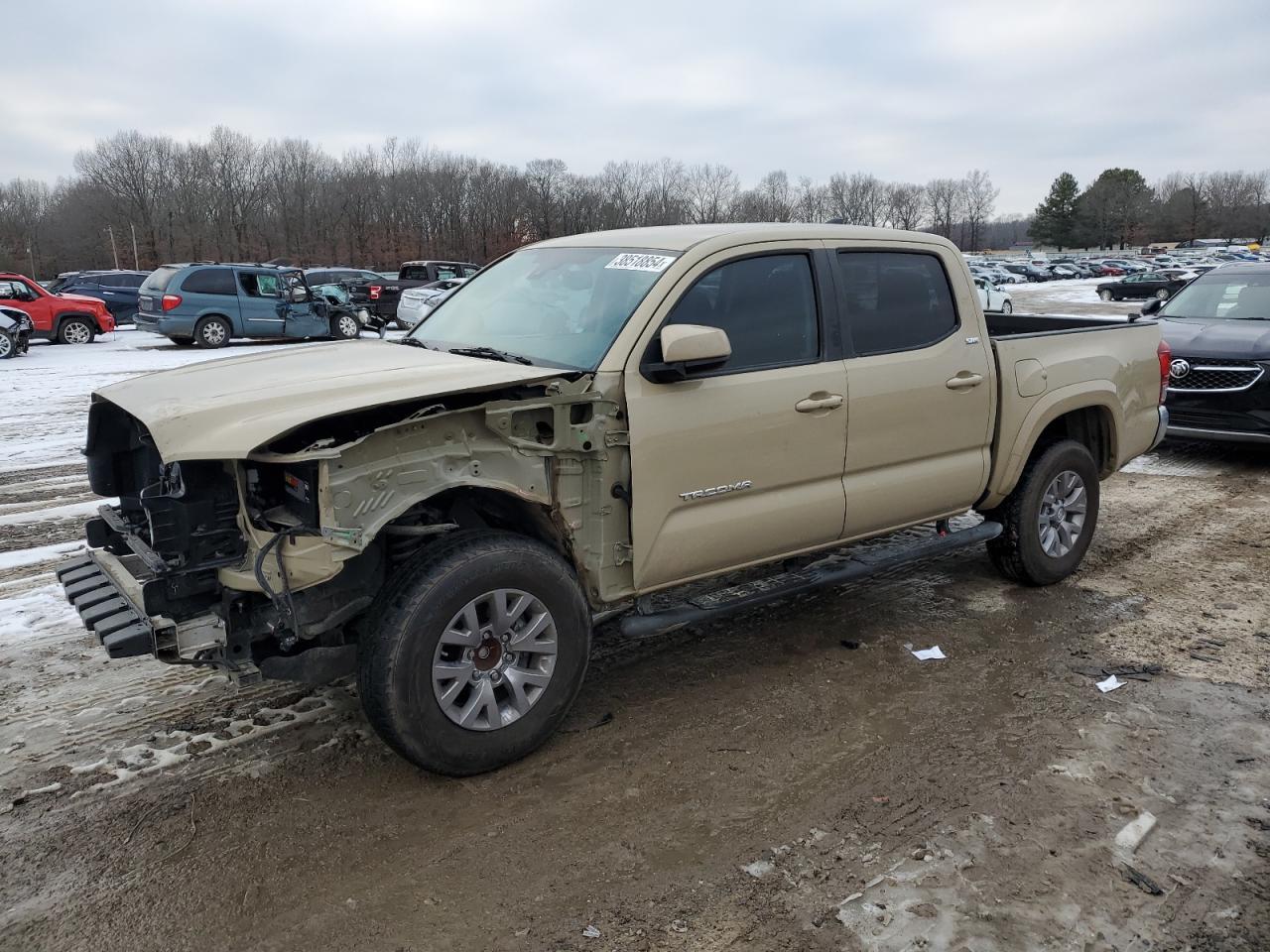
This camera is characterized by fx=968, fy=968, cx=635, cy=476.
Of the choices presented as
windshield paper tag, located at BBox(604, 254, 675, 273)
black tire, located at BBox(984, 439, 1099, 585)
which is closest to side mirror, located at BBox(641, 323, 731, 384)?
windshield paper tag, located at BBox(604, 254, 675, 273)

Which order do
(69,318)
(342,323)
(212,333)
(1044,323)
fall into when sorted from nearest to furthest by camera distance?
1. (1044,323)
2. (212,333)
3. (69,318)
4. (342,323)

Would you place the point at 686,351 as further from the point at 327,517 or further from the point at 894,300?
the point at 894,300

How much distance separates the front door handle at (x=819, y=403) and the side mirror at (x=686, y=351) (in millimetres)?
544

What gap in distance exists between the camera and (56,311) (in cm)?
2186

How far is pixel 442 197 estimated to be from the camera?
79.8 metres

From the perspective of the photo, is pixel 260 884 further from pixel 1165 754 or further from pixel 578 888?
pixel 1165 754

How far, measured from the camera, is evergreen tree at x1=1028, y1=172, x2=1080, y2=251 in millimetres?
122500

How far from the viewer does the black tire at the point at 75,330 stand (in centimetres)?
2217

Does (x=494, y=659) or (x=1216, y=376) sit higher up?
(x=1216, y=376)

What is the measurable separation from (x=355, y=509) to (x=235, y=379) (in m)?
0.91

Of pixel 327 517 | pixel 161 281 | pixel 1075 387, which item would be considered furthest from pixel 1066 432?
pixel 161 281

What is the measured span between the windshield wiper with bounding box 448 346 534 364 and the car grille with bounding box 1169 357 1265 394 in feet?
23.6

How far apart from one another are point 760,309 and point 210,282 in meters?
19.7

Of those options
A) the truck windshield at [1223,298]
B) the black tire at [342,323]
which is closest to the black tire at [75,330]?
the black tire at [342,323]
